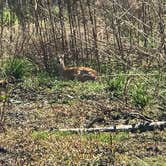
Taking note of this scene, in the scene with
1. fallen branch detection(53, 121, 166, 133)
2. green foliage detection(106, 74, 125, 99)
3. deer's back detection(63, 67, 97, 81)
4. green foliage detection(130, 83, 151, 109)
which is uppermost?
deer's back detection(63, 67, 97, 81)

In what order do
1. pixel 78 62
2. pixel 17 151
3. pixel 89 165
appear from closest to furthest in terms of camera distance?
1. pixel 89 165
2. pixel 17 151
3. pixel 78 62

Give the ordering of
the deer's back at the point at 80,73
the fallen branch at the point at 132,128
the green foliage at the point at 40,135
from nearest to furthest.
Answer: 1. the green foliage at the point at 40,135
2. the fallen branch at the point at 132,128
3. the deer's back at the point at 80,73

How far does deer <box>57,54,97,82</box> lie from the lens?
9438 mm

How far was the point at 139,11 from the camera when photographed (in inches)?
396

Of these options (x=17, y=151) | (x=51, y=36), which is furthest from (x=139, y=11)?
(x=17, y=151)

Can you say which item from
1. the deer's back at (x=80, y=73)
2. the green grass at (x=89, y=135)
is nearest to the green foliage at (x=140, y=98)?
the green grass at (x=89, y=135)

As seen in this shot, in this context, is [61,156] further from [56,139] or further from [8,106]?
[8,106]

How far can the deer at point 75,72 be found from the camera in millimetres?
9438

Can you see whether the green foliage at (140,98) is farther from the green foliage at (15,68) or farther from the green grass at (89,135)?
the green foliage at (15,68)

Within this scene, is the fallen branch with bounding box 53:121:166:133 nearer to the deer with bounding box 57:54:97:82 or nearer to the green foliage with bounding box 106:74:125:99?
the green foliage with bounding box 106:74:125:99

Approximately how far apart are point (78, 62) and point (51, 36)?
791mm

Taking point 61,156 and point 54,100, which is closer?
point 61,156

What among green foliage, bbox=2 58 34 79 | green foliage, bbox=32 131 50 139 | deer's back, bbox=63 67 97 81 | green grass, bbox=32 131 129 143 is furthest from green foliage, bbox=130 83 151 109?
green foliage, bbox=2 58 34 79

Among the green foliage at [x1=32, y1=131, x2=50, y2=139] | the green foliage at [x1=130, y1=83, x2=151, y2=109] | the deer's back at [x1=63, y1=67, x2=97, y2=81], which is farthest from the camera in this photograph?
the deer's back at [x1=63, y1=67, x2=97, y2=81]
